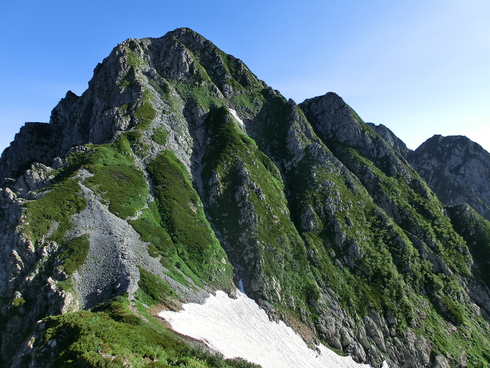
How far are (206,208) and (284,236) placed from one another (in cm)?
2391

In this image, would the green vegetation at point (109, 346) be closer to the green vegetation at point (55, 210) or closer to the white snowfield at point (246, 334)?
the white snowfield at point (246, 334)

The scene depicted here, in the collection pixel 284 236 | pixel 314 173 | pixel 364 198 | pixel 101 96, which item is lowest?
pixel 284 236

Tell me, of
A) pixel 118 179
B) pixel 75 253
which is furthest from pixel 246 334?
pixel 118 179

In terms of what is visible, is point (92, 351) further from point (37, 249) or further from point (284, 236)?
point (284, 236)

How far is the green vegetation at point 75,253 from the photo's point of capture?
4541 centimetres

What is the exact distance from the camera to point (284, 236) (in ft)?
260

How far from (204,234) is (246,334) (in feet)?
89.0

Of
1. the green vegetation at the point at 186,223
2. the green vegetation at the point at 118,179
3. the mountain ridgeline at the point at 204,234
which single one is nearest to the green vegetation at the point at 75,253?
the mountain ridgeline at the point at 204,234

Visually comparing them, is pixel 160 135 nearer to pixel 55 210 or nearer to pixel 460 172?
pixel 55 210

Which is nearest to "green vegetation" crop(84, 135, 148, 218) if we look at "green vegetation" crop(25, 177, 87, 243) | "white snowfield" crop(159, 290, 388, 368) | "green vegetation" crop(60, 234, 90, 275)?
"green vegetation" crop(25, 177, 87, 243)

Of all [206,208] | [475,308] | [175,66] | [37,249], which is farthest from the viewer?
[175,66]

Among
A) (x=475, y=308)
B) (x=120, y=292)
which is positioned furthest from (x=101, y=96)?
(x=475, y=308)

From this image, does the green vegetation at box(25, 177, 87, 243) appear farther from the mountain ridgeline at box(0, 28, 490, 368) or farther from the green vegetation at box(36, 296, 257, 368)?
the green vegetation at box(36, 296, 257, 368)

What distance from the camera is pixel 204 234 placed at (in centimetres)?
7200
